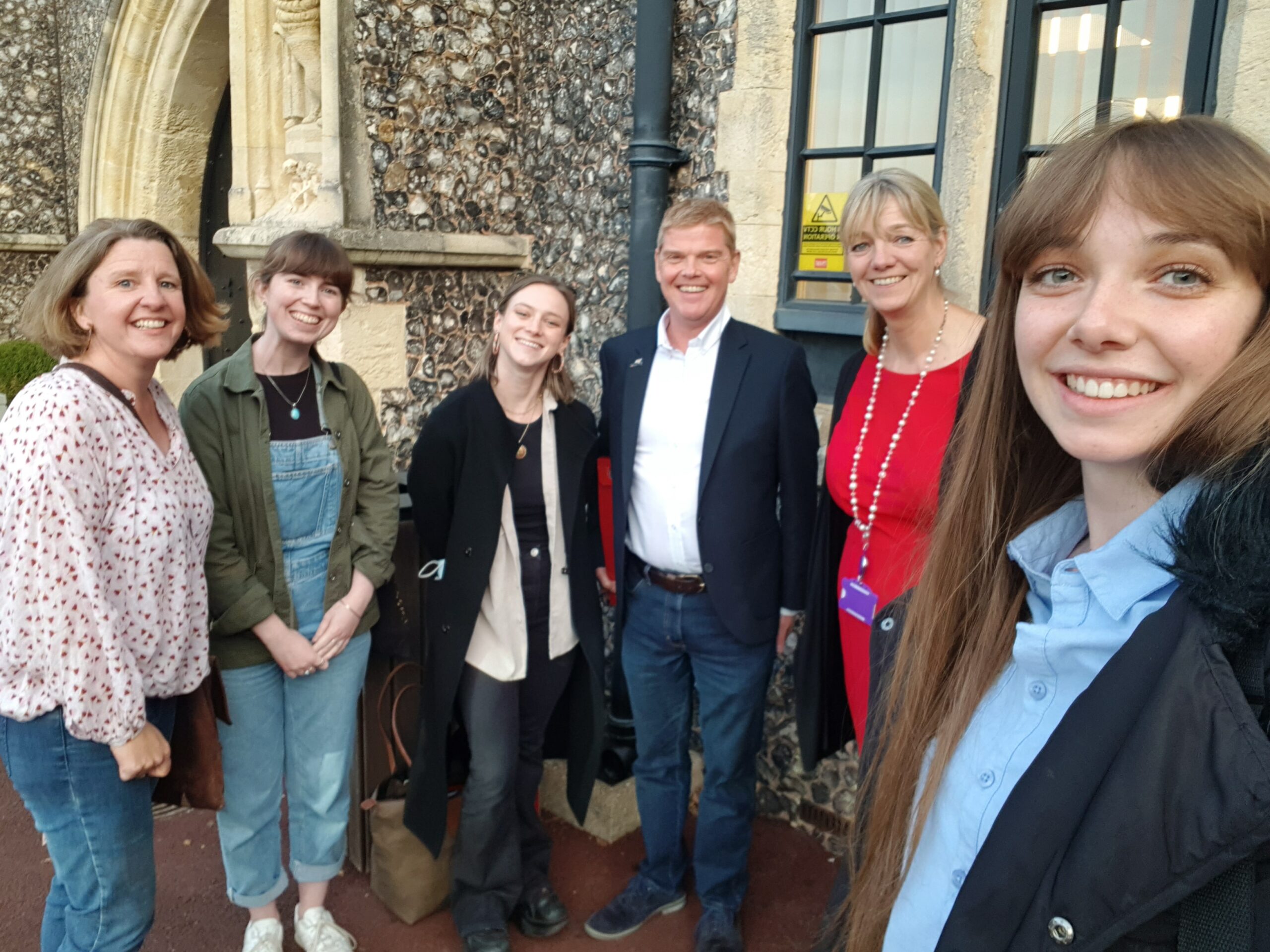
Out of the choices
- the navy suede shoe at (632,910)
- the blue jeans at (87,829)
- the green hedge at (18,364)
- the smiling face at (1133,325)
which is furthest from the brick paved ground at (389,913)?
the green hedge at (18,364)

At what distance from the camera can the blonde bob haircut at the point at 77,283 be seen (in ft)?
6.13

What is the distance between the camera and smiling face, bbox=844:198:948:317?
84.0 inches

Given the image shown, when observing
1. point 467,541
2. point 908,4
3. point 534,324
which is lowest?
point 467,541

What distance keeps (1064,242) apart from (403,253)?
3.67 m

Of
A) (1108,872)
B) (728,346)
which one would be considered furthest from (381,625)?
(1108,872)

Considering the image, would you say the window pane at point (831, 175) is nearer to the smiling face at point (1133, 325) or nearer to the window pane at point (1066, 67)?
the window pane at point (1066, 67)

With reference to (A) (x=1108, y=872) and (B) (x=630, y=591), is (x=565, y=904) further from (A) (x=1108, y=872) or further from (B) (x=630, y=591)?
(A) (x=1108, y=872)

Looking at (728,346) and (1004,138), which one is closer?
(728,346)

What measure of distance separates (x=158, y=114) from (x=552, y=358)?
5.97 metres

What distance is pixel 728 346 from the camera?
2549 mm

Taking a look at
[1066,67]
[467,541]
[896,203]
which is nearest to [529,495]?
[467,541]

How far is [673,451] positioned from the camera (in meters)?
2.55

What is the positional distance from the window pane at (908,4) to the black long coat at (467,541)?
1.83 m

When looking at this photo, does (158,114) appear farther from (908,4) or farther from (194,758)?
(194,758)
